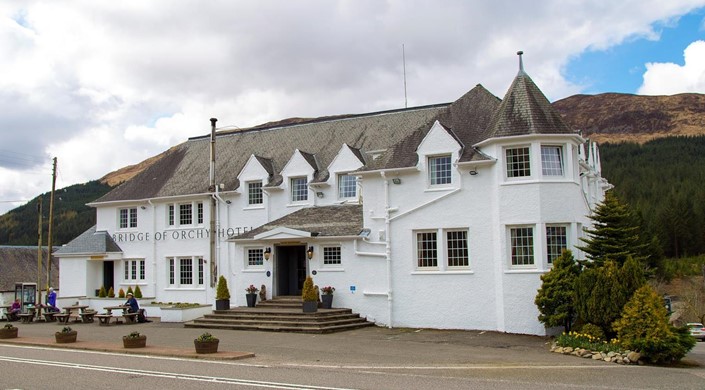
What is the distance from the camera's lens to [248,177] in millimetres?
32812

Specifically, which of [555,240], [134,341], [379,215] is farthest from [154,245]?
[555,240]

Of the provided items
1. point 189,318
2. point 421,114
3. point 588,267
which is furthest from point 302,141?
point 588,267

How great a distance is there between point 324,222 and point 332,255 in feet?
5.40

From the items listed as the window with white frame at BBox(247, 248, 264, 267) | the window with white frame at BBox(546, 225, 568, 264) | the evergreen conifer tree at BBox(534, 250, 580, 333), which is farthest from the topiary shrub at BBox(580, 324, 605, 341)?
the window with white frame at BBox(247, 248, 264, 267)

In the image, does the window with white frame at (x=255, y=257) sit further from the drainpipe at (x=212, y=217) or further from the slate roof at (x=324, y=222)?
the drainpipe at (x=212, y=217)

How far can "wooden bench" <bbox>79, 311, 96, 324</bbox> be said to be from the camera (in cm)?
3020

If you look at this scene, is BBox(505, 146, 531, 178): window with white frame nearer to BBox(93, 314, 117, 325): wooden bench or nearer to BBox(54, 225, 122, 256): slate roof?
BBox(93, 314, 117, 325): wooden bench

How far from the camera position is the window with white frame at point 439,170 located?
25.4m

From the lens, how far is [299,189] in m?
31.8

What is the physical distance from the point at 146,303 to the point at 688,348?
2484 cm

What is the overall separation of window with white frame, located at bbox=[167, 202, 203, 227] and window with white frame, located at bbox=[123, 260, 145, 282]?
2.99 m

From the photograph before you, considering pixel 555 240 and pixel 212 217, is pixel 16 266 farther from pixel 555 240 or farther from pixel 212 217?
pixel 555 240

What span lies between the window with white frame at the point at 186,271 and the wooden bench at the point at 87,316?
15.5ft

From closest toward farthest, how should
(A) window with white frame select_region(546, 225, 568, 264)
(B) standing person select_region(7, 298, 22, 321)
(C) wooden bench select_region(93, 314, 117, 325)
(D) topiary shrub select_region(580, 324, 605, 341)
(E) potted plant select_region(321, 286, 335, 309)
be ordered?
(D) topiary shrub select_region(580, 324, 605, 341)
(A) window with white frame select_region(546, 225, 568, 264)
(E) potted plant select_region(321, 286, 335, 309)
(C) wooden bench select_region(93, 314, 117, 325)
(B) standing person select_region(7, 298, 22, 321)
